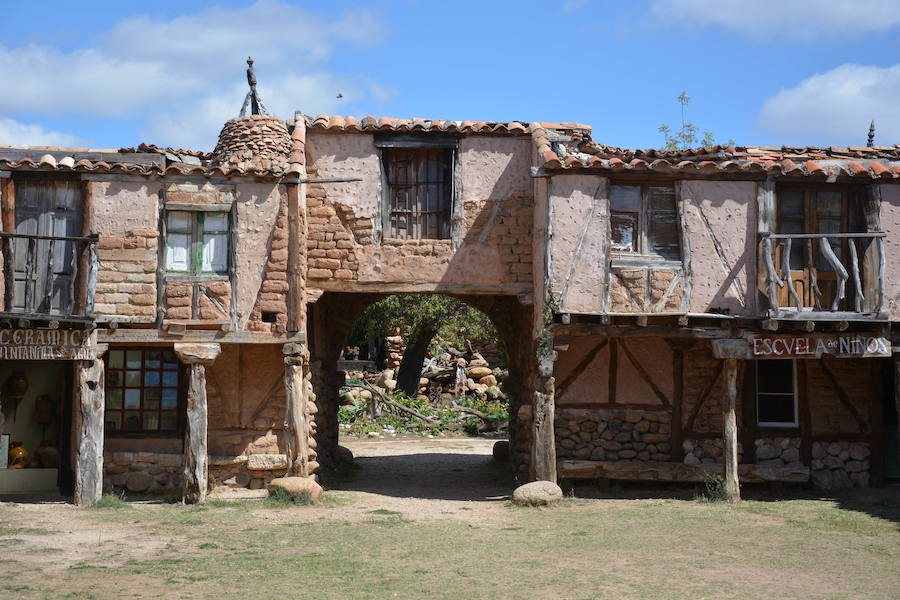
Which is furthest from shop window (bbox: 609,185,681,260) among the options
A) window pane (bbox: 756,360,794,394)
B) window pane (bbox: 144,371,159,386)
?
window pane (bbox: 144,371,159,386)

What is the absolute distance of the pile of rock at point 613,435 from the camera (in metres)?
17.0

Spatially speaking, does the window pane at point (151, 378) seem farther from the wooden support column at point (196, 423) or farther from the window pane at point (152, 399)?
the wooden support column at point (196, 423)

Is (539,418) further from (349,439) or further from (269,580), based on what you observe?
(349,439)

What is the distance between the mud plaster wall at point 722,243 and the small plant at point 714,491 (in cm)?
269

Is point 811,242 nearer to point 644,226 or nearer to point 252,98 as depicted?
point 644,226

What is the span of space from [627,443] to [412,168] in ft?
19.2

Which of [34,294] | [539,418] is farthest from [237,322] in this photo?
[539,418]

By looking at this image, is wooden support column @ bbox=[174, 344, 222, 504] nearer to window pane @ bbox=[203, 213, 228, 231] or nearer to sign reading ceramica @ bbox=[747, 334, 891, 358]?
window pane @ bbox=[203, 213, 228, 231]

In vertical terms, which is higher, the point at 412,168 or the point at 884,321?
the point at 412,168

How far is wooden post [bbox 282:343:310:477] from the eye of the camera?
618 inches

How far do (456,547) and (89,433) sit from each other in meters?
6.15

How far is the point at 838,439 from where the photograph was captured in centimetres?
1702

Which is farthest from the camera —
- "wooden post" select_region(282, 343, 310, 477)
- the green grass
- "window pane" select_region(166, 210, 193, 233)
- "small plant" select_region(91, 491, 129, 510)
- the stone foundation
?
the stone foundation

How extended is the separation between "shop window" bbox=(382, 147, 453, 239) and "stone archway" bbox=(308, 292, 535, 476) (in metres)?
1.90
